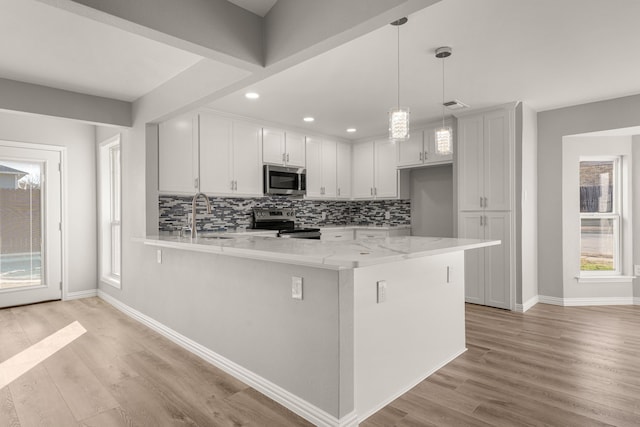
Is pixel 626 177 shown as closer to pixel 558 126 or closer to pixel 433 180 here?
pixel 558 126

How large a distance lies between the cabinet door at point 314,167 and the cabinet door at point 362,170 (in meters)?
0.76

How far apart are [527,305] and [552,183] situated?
1535mm

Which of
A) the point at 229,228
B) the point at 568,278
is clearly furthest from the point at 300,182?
the point at 568,278

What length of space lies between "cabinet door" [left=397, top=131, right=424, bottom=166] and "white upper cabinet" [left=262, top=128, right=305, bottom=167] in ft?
4.83

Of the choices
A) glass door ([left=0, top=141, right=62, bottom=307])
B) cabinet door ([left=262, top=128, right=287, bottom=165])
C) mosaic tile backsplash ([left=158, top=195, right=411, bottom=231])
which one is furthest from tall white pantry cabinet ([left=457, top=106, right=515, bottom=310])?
glass door ([left=0, top=141, right=62, bottom=307])

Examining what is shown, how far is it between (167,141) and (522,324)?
13.7 feet

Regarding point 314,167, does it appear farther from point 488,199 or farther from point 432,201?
point 488,199

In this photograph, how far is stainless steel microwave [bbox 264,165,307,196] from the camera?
16.2 ft

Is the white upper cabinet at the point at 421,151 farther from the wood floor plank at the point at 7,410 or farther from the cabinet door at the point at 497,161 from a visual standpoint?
the wood floor plank at the point at 7,410

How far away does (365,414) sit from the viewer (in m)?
2.02

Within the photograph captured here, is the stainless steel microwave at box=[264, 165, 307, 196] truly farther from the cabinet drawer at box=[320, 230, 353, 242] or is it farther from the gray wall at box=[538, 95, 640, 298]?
the gray wall at box=[538, 95, 640, 298]

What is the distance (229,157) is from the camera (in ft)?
15.0

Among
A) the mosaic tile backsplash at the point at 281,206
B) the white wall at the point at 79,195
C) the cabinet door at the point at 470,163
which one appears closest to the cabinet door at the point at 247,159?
the mosaic tile backsplash at the point at 281,206

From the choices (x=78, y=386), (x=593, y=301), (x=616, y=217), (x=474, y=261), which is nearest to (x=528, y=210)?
(x=474, y=261)
